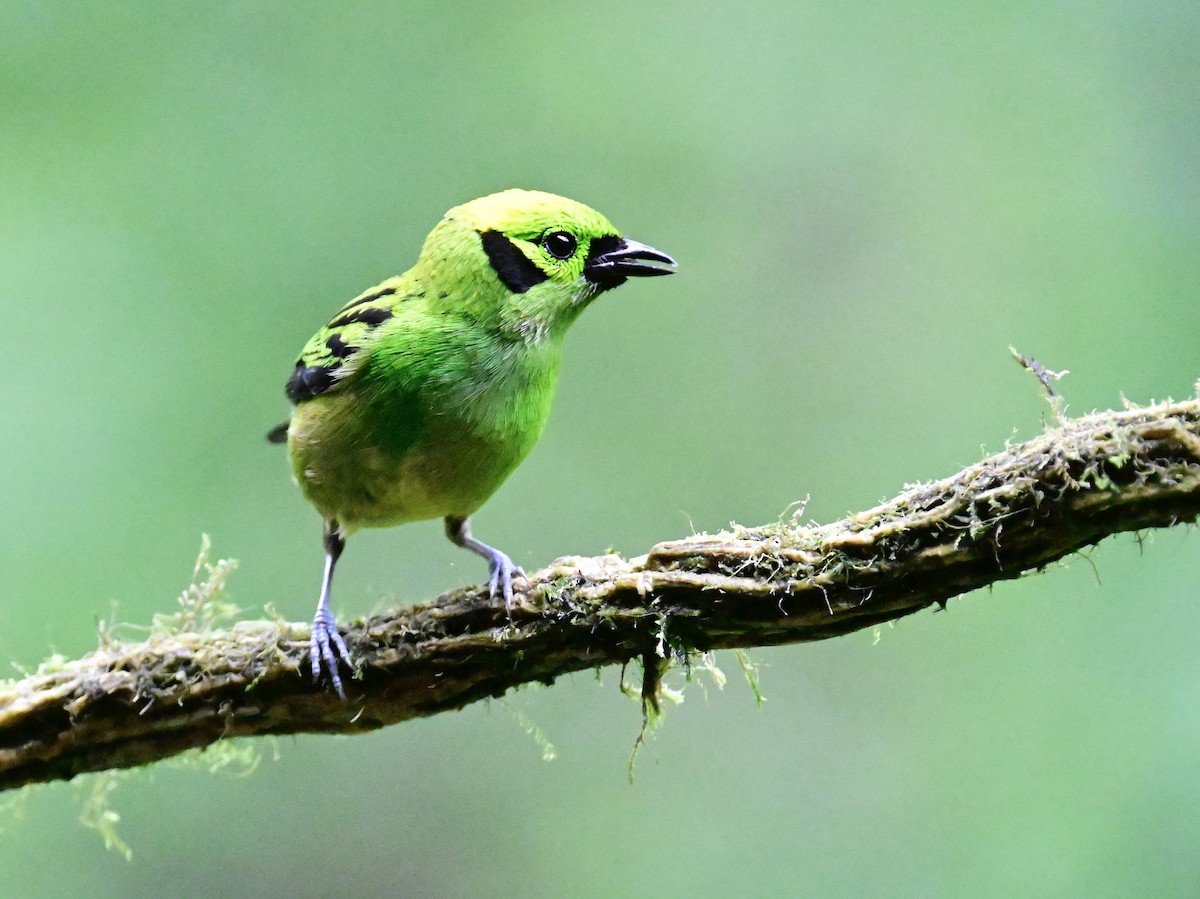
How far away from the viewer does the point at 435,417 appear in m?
3.45

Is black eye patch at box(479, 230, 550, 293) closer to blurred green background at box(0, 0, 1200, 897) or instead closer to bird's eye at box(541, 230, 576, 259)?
bird's eye at box(541, 230, 576, 259)

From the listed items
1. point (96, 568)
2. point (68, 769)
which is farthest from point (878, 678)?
point (96, 568)

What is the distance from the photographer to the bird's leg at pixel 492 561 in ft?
9.88

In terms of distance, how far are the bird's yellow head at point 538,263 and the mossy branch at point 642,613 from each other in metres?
1.04

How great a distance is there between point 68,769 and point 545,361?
1969mm

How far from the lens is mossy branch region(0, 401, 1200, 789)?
85.2 inches

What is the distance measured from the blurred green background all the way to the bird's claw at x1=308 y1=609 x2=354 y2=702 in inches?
69.2

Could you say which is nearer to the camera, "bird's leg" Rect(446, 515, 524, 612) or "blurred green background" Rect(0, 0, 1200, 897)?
"bird's leg" Rect(446, 515, 524, 612)

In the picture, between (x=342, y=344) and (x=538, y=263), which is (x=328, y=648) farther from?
(x=538, y=263)

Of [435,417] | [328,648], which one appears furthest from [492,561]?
[328,648]

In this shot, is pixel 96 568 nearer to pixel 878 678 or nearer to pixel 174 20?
pixel 174 20

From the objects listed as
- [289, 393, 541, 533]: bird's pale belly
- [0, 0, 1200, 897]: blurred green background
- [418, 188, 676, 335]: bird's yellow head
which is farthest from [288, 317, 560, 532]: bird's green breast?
[0, 0, 1200, 897]: blurred green background

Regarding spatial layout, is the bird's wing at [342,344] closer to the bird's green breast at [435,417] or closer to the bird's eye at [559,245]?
the bird's green breast at [435,417]

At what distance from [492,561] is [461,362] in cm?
71
